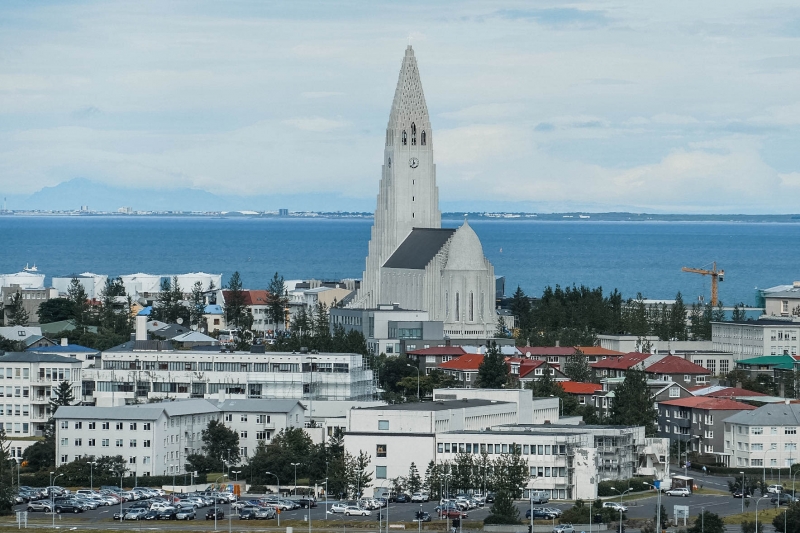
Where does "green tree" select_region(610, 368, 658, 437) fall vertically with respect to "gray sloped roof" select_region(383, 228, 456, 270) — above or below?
below

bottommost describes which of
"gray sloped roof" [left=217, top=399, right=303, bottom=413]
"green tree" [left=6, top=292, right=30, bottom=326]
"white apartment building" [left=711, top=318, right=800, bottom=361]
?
"gray sloped roof" [left=217, top=399, right=303, bottom=413]

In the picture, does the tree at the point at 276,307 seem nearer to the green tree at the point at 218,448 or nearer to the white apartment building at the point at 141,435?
the white apartment building at the point at 141,435

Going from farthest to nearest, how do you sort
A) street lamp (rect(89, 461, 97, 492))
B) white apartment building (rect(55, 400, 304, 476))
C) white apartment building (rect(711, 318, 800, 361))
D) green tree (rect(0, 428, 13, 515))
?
white apartment building (rect(711, 318, 800, 361)), white apartment building (rect(55, 400, 304, 476)), street lamp (rect(89, 461, 97, 492)), green tree (rect(0, 428, 13, 515))

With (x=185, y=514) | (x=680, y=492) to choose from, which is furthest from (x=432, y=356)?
(x=185, y=514)

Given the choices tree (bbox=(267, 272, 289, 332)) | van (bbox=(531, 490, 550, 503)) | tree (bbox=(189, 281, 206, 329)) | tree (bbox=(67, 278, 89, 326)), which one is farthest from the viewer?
tree (bbox=(267, 272, 289, 332))

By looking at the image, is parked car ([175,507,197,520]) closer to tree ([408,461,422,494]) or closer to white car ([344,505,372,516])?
white car ([344,505,372,516])

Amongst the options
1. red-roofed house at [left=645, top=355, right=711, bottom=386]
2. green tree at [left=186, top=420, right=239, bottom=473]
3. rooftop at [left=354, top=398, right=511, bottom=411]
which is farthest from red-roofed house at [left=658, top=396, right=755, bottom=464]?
green tree at [left=186, top=420, right=239, bottom=473]

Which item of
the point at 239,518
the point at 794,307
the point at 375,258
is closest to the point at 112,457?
the point at 239,518
